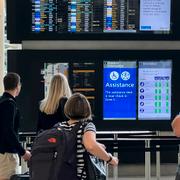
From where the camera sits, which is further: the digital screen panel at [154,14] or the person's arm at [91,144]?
the digital screen panel at [154,14]

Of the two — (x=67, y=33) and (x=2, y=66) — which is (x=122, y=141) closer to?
(x=67, y=33)

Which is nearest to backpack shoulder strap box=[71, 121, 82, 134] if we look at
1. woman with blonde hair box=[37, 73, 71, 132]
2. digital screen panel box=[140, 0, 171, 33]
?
woman with blonde hair box=[37, 73, 71, 132]

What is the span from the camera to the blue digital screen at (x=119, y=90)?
5957 millimetres

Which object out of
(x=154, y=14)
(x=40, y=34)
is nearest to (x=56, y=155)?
(x=40, y=34)

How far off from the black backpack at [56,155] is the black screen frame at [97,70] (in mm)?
2536

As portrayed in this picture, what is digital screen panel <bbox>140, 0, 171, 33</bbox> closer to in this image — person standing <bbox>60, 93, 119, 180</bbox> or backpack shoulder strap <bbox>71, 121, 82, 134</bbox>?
person standing <bbox>60, 93, 119, 180</bbox>

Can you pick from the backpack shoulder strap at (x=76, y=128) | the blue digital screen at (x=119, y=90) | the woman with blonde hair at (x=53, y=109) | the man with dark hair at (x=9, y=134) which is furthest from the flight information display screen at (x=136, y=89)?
the backpack shoulder strap at (x=76, y=128)

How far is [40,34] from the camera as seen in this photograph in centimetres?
591

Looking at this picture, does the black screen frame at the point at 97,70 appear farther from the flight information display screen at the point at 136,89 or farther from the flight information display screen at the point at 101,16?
the flight information display screen at the point at 101,16

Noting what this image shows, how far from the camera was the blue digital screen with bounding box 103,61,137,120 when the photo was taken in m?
5.96

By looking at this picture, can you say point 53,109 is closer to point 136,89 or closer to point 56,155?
point 56,155

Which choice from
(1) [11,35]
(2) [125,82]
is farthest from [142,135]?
(1) [11,35]

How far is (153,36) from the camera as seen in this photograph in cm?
600

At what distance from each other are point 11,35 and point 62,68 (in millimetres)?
745
